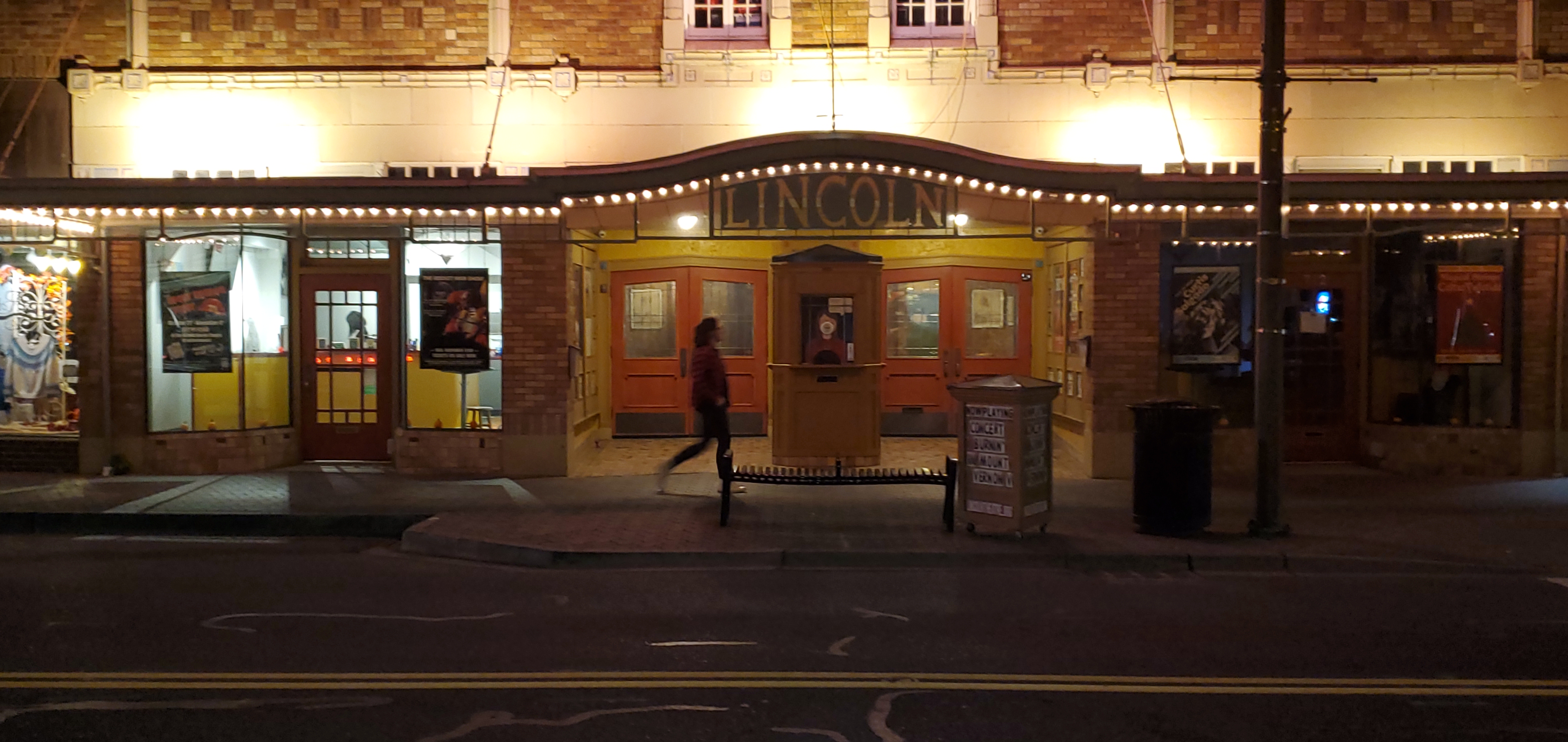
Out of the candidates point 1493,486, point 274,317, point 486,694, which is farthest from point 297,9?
point 1493,486

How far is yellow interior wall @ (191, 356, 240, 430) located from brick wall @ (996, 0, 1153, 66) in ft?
33.1

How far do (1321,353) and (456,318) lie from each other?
1033 centimetres

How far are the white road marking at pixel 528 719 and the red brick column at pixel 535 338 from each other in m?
7.84

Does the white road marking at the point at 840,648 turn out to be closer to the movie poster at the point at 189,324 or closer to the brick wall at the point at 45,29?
the movie poster at the point at 189,324

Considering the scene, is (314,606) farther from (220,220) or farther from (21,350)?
(21,350)

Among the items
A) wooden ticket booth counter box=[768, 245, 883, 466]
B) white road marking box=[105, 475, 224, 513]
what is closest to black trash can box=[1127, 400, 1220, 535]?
wooden ticket booth counter box=[768, 245, 883, 466]

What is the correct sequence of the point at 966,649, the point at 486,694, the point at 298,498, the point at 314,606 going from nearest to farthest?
1. the point at 486,694
2. the point at 966,649
3. the point at 314,606
4. the point at 298,498

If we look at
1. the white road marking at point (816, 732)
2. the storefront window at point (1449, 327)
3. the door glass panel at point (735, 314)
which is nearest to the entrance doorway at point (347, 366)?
the door glass panel at point (735, 314)

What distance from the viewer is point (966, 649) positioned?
6.81m

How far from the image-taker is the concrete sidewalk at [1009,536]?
30.8ft

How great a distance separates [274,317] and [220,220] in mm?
1424

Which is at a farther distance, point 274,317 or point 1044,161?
point 274,317

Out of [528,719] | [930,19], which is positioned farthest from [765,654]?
[930,19]

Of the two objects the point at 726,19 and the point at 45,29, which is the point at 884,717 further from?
the point at 45,29
